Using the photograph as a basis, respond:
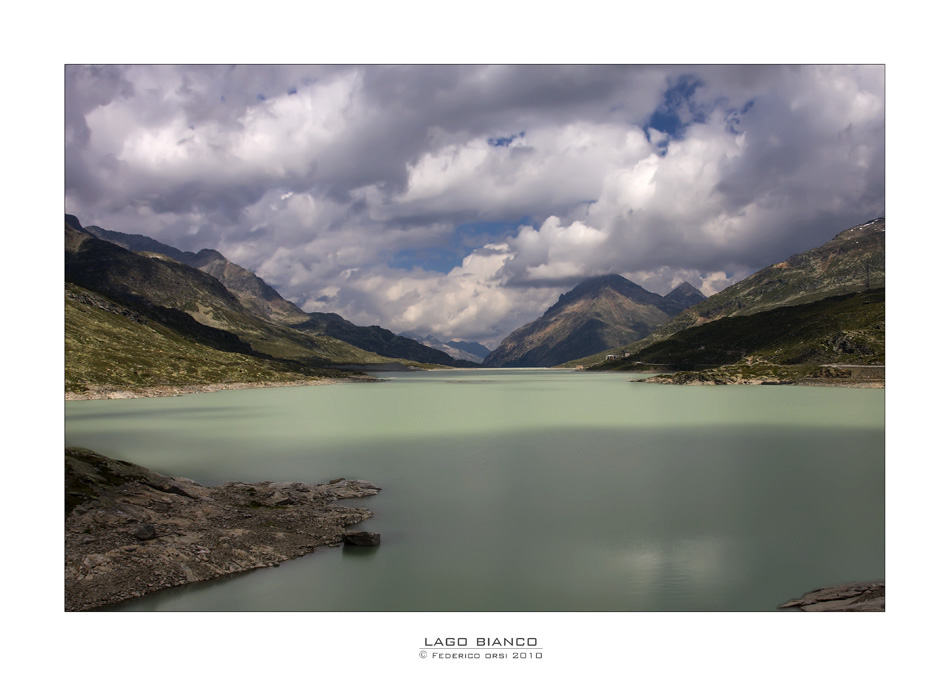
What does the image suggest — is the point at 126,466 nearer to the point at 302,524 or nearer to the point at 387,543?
the point at 302,524

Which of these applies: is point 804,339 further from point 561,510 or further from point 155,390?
point 155,390

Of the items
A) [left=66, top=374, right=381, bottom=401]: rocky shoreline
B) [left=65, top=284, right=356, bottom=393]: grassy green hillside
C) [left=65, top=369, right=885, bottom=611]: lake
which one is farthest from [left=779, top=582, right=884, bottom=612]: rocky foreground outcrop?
[left=66, top=374, right=381, bottom=401]: rocky shoreline

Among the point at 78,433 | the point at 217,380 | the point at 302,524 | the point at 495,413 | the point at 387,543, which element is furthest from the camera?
the point at 217,380

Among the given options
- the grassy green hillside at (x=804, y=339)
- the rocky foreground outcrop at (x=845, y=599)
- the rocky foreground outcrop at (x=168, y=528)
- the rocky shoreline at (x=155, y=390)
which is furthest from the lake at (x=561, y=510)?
the grassy green hillside at (x=804, y=339)

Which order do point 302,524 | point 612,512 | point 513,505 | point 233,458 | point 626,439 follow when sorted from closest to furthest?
point 302,524, point 612,512, point 513,505, point 233,458, point 626,439

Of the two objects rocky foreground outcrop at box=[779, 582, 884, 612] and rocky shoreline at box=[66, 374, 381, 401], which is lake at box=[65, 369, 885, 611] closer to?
rocky foreground outcrop at box=[779, 582, 884, 612]

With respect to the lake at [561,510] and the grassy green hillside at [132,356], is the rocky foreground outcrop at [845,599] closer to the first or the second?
the lake at [561,510]
